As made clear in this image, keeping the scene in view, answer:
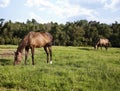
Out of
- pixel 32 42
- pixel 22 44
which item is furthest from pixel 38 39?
pixel 22 44

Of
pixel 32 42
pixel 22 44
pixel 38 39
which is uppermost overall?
pixel 38 39

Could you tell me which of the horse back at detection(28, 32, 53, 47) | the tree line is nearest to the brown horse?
the horse back at detection(28, 32, 53, 47)

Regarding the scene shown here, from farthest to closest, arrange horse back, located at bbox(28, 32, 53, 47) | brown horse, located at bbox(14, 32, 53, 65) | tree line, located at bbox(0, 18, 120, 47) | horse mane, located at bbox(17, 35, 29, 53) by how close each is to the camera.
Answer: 1. tree line, located at bbox(0, 18, 120, 47)
2. horse back, located at bbox(28, 32, 53, 47)
3. horse mane, located at bbox(17, 35, 29, 53)
4. brown horse, located at bbox(14, 32, 53, 65)

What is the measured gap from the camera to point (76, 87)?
47.3 ft

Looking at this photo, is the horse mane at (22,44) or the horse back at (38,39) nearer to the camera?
the horse mane at (22,44)

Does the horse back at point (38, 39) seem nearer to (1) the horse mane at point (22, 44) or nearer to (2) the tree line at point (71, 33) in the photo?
(1) the horse mane at point (22, 44)

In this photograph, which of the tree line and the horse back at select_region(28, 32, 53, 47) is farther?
the tree line

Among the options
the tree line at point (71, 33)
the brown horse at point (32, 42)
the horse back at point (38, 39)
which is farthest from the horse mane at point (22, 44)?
the tree line at point (71, 33)

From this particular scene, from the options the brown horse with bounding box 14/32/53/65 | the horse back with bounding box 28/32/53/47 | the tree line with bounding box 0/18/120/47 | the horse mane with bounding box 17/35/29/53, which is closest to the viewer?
the brown horse with bounding box 14/32/53/65

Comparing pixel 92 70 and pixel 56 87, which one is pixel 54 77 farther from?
pixel 92 70

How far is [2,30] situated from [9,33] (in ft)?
11.1

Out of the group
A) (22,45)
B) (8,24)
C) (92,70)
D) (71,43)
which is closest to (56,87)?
(92,70)

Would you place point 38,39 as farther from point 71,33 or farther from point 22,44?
point 71,33

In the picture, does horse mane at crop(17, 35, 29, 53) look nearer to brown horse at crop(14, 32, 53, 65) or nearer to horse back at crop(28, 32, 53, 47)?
brown horse at crop(14, 32, 53, 65)
